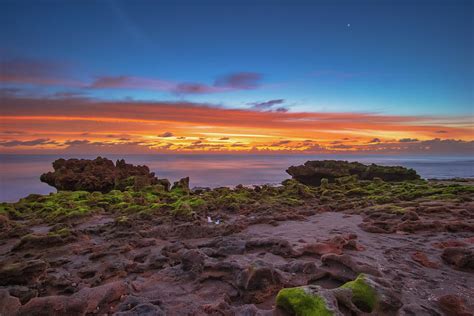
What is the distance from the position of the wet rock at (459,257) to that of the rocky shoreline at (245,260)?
3 cm

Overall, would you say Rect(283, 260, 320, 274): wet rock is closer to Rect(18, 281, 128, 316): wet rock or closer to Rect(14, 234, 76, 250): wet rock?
Rect(18, 281, 128, 316): wet rock

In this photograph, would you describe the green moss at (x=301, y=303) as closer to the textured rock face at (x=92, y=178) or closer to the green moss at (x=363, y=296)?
the green moss at (x=363, y=296)

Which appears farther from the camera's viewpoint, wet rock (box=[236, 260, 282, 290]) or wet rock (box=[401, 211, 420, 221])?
wet rock (box=[401, 211, 420, 221])

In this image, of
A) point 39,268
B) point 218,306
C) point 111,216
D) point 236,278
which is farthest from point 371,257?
point 111,216

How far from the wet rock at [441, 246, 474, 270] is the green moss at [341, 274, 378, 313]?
3.39 metres

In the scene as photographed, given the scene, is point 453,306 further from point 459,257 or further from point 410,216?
point 410,216

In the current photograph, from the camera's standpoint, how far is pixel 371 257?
26.7 feet

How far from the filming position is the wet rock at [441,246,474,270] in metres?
7.21

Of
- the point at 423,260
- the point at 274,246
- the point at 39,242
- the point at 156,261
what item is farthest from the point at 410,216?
the point at 39,242

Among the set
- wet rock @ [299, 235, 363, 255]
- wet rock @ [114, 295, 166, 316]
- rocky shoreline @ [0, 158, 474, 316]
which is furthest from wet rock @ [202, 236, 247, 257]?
wet rock @ [114, 295, 166, 316]

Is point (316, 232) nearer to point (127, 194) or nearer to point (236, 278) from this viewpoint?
point (236, 278)

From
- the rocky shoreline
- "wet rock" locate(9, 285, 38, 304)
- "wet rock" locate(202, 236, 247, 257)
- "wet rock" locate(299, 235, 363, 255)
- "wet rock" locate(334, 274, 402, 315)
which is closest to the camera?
"wet rock" locate(334, 274, 402, 315)

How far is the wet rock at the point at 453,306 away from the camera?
209 inches

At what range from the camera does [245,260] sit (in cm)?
793
